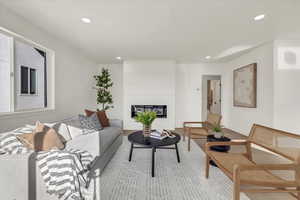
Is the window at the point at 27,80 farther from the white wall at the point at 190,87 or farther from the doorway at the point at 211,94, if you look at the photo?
the doorway at the point at 211,94

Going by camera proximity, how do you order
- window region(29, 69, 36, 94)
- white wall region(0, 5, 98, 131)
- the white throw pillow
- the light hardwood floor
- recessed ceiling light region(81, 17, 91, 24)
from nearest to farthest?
the light hardwood floor < the white throw pillow < white wall region(0, 5, 98, 131) < recessed ceiling light region(81, 17, 91, 24) < window region(29, 69, 36, 94)

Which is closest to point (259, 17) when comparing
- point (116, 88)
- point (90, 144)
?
point (90, 144)

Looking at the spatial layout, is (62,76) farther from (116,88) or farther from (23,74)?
(116,88)

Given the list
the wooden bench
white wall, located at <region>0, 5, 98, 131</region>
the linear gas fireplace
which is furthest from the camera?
the linear gas fireplace

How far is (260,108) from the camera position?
12.1 ft

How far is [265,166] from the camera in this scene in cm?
132

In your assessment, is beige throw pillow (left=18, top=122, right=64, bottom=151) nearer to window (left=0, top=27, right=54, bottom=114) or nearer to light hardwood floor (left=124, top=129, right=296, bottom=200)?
window (left=0, top=27, right=54, bottom=114)

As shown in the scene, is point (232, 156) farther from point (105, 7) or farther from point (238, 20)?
point (105, 7)

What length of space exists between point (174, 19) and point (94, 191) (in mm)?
2562

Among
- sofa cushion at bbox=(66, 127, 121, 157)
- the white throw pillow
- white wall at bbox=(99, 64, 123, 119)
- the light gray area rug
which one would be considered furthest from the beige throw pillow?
white wall at bbox=(99, 64, 123, 119)

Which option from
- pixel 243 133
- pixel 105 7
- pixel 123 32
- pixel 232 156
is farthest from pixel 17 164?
pixel 243 133

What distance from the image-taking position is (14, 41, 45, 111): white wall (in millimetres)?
2545

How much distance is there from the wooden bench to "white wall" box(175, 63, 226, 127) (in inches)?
133

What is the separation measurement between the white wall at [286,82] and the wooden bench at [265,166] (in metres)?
1.83
